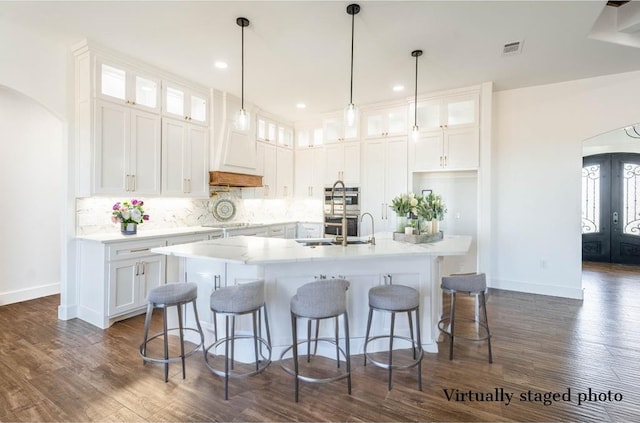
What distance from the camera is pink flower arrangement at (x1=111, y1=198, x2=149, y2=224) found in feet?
12.4

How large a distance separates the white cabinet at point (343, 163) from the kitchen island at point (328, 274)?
2.99 m

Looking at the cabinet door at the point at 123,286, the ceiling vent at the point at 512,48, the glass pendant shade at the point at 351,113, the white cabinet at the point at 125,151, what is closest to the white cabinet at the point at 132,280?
the cabinet door at the point at 123,286

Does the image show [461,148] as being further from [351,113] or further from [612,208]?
[612,208]

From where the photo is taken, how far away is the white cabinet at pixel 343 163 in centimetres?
586

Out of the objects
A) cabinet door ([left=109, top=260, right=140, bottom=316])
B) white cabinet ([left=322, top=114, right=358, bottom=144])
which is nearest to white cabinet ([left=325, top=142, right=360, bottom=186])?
white cabinet ([left=322, top=114, right=358, bottom=144])

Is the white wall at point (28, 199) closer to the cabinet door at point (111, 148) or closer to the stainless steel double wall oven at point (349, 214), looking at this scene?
the cabinet door at point (111, 148)

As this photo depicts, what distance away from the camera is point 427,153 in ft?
17.0

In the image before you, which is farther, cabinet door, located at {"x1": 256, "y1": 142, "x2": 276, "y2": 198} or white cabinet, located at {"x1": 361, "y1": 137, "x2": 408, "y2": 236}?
cabinet door, located at {"x1": 256, "y1": 142, "x2": 276, "y2": 198}

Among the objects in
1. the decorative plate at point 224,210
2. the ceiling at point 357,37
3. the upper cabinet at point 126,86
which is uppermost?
the ceiling at point 357,37

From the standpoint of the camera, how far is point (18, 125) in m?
4.37

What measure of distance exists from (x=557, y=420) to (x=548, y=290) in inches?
131

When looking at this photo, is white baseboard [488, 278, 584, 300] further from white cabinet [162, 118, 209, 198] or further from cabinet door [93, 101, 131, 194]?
cabinet door [93, 101, 131, 194]

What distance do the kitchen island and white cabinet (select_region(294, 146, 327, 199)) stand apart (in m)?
3.48

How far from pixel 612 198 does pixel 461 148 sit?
4.86 m
